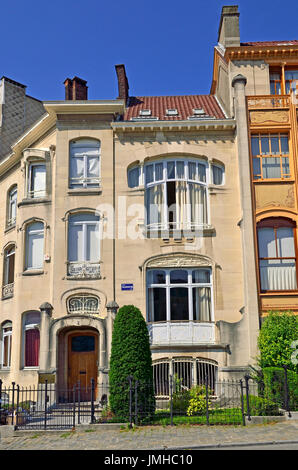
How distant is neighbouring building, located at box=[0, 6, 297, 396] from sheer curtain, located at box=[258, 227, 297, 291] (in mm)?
57

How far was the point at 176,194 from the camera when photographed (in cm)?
2236

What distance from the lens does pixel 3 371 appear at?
2325 cm

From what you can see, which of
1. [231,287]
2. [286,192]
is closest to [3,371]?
[231,287]

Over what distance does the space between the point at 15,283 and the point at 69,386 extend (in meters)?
5.37

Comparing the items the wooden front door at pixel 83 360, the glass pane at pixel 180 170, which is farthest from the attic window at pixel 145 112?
the wooden front door at pixel 83 360

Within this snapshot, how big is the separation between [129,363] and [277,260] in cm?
842

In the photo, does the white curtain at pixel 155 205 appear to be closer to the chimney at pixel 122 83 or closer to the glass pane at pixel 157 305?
the glass pane at pixel 157 305

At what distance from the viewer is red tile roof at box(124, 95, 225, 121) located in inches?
998

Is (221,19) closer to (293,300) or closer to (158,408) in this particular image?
(293,300)

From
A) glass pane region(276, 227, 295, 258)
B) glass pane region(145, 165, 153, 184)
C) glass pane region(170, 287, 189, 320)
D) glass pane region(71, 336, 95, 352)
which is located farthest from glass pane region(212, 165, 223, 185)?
glass pane region(71, 336, 95, 352)

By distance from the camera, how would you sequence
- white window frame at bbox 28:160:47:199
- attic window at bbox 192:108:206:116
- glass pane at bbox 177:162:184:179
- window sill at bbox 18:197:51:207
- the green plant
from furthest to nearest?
1. attic window at bbox 192:108:206:116
2. white window frame at bbox 28:160:47:199
3. window sill at bbox 18:197:51:207
4. glass pane at bbox 177:162:184:179
5. the green plant

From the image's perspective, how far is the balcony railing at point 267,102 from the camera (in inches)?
880

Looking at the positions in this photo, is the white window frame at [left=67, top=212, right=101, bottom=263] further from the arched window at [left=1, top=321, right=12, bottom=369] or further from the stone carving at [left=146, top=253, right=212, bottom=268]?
the arched window at [left=1, top=321, right=12, bottom=369]

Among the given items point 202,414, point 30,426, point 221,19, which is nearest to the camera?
point 30,426
